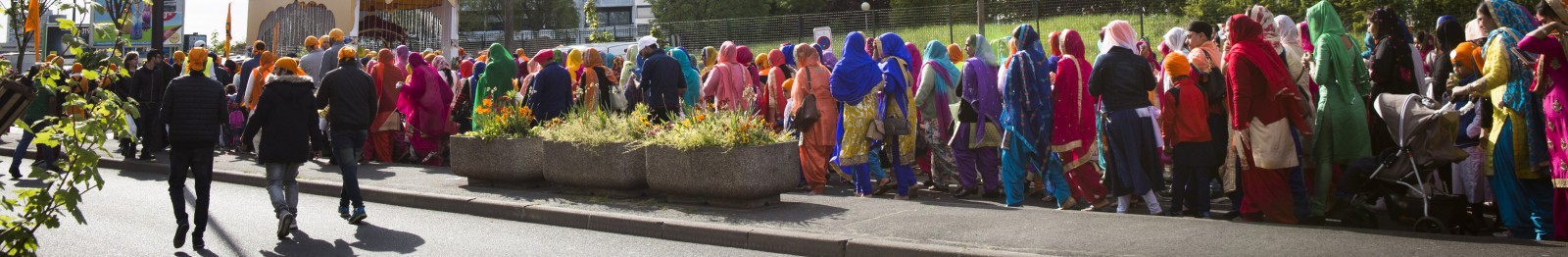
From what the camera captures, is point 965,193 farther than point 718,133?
Yes

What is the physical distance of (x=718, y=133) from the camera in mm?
10008

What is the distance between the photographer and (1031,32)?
1017 centimetres

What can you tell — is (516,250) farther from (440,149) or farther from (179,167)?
(440,149)

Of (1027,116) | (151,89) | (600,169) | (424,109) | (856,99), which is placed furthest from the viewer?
(151,89)

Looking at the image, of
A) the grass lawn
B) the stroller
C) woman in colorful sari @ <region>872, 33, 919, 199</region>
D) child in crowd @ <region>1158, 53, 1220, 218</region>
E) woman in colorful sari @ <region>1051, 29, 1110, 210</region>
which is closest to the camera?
the stroller

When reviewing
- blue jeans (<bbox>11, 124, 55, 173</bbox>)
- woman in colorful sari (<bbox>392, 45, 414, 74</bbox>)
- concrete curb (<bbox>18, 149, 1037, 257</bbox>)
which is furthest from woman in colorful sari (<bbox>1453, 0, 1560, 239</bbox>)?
blue jeans (<bbox>11, 124, 55, 173</bbox>)

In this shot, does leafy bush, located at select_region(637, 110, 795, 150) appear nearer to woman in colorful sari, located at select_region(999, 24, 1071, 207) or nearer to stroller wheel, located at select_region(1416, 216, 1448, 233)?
woman in colorful sari, located at select_region(999, 24, 1071, 207)

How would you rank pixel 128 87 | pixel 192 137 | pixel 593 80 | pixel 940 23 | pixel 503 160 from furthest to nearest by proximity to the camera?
pixel 940 23 < pixel 128 87 < pixel 593 80 < pixel 503 160 < pixel 192 137

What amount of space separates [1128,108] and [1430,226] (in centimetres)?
211

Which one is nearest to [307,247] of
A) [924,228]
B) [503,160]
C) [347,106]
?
[347,106]

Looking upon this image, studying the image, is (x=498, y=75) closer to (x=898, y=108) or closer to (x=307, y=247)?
(x=898, y=108)

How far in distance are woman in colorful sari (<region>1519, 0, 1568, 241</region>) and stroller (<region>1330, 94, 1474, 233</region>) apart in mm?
629

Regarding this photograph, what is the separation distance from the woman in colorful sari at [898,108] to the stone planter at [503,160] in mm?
3116

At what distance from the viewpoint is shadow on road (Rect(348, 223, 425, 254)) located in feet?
28.4
